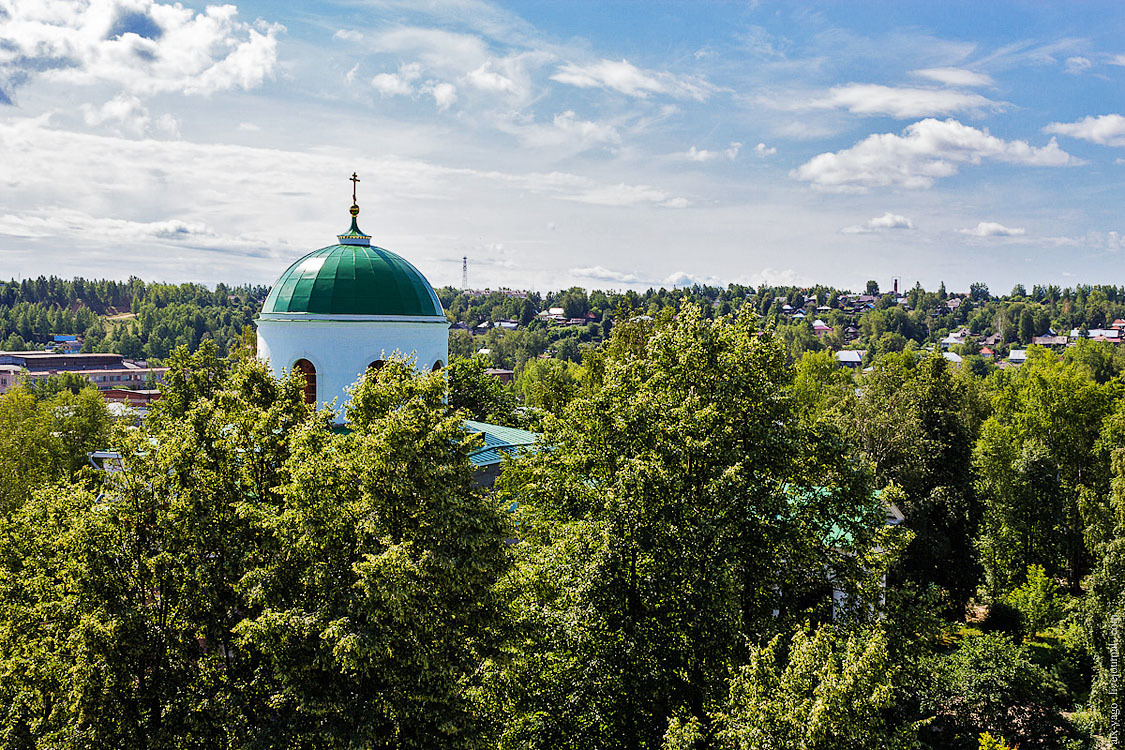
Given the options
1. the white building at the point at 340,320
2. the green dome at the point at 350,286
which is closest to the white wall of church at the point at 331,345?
the white building at the point at 340,320

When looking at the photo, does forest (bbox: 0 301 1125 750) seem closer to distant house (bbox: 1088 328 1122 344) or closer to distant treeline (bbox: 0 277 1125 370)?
distant treeline (bbox: 0 277 1125 370)

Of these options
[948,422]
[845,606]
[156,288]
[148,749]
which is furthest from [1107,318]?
[156,288]

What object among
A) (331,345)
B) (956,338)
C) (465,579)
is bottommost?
(465,579)

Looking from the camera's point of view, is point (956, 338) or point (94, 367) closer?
point (94, 367)

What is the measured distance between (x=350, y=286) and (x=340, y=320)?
1107 millimetres

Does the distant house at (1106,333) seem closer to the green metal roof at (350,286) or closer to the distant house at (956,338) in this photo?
the distant house at (956,338)

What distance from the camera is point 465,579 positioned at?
415 inches

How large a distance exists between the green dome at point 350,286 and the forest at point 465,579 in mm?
4871

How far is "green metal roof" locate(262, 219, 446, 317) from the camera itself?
21.3 m

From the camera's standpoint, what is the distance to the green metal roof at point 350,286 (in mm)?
21328

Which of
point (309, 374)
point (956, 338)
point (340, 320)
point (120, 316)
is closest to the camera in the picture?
point (340, 320)

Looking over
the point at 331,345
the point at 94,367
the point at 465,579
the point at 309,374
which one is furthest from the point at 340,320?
the point at 94,367

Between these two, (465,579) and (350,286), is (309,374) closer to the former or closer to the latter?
(350,286)

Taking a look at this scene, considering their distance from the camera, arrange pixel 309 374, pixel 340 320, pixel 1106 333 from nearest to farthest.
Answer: pixel 340 320
pixel 309 374
pixel 1106 333
